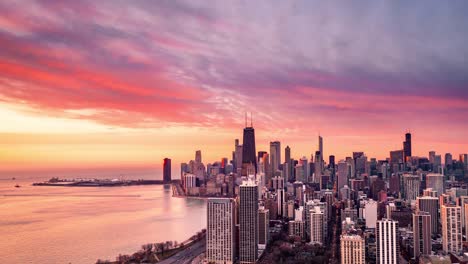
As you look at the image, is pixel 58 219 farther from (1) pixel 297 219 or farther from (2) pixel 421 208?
(2) pixel 421 208

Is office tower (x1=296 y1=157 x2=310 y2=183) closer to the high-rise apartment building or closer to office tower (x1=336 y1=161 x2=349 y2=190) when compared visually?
office tower (x1=336 y1=161 x2=349 y2=190)

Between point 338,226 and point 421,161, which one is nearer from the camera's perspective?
point 338,226

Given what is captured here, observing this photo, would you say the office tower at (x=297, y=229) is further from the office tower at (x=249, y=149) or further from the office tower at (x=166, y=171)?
Result: the office tower at (x=166, y=171)

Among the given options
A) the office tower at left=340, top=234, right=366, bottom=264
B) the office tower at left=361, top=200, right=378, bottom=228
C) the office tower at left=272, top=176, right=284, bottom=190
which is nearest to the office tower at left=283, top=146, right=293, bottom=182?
the office tower at left=272, top=176, right=284, bottom=190

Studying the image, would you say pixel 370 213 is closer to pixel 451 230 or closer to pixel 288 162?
pixel 451 230

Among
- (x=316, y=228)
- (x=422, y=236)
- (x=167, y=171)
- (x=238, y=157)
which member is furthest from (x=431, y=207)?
(x=167, y=171)

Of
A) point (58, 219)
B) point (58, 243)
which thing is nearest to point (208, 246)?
point (58, 243)
